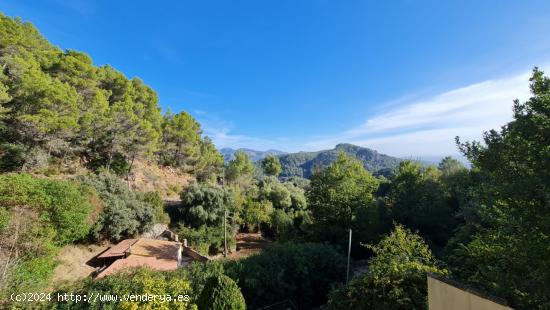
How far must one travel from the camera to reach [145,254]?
54.0 feet

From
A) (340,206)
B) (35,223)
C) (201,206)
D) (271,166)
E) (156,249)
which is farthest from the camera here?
(271,166)

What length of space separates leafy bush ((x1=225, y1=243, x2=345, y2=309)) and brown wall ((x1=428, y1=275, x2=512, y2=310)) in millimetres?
7798

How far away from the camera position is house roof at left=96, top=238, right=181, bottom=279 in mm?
15109

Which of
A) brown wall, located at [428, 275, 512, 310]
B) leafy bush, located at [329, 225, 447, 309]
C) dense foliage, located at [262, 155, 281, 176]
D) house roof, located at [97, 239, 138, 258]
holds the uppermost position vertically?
dense foliage, located at [262, 155, 281, 176]

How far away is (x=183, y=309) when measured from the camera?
5523 millimetres

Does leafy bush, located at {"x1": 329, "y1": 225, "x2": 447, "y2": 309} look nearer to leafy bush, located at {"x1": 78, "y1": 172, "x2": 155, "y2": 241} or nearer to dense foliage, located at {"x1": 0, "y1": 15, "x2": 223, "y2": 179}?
leafy bush, located at {"x1": 78, "y1": 172, "x2": 155, "y2": 241}

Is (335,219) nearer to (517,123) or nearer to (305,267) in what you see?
(305,267)

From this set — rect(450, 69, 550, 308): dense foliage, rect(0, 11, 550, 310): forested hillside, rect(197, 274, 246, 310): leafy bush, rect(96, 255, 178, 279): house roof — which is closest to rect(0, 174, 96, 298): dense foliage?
rect(0, 11, 550, 310): forested hillside

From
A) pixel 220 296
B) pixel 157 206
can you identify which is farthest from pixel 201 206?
pixel 220 296

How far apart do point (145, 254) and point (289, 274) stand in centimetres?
970

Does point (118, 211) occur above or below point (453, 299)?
above

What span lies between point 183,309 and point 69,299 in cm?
432

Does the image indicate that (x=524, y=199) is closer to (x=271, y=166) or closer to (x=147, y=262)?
(x=147, y=262)

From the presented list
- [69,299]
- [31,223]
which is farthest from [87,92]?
[69,299]
